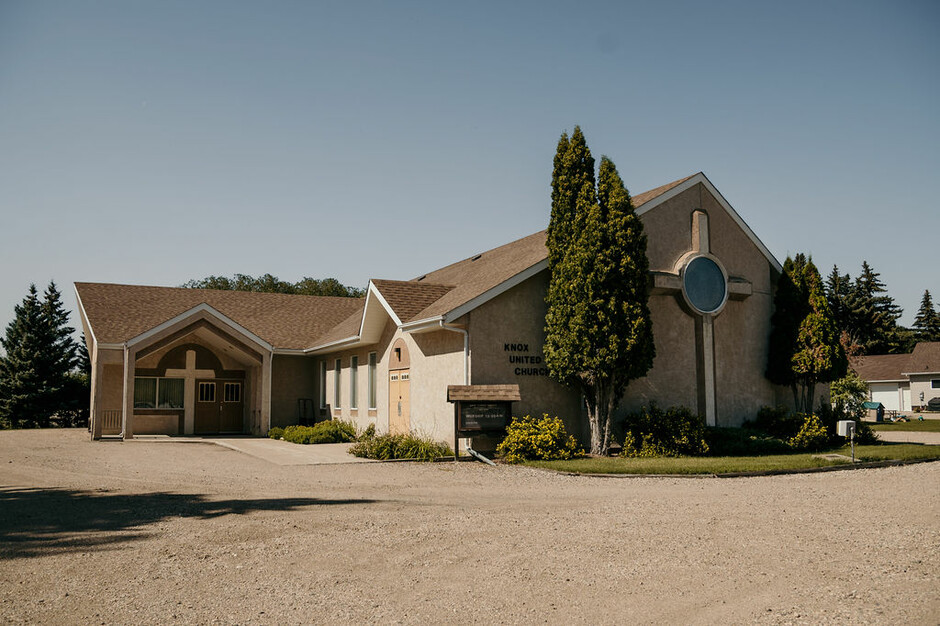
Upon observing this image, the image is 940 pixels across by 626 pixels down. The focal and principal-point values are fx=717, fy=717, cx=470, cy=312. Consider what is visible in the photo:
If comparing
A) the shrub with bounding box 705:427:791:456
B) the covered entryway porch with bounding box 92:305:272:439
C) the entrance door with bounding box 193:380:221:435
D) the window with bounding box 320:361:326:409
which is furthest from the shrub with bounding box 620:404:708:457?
the entrance door with bounding box 193:380:221:435

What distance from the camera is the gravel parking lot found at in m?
5.64

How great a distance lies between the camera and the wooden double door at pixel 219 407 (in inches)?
1091

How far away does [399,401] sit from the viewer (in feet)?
70.0

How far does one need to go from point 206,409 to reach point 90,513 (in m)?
19.0

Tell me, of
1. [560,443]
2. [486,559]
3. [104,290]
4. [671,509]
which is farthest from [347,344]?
[486,559]

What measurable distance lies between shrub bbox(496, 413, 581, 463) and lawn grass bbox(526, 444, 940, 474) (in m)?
0.47

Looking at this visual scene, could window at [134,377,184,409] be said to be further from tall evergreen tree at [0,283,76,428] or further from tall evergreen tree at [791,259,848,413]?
tall evergreen tree at [791,259,848,413]

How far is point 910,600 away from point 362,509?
648 centimetres

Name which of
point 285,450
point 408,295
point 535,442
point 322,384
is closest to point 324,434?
point 285,450

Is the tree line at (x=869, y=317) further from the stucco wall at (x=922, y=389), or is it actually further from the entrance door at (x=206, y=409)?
the entrance door at (x=206, y=409)

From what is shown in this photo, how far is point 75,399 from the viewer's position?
3341 cm

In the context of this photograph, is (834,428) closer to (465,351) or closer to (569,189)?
(569,189)

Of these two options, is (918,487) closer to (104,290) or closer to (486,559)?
(486,559)

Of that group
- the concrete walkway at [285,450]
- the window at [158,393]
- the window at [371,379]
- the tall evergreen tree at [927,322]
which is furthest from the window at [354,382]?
the tall evergreen tree at [927,322]
